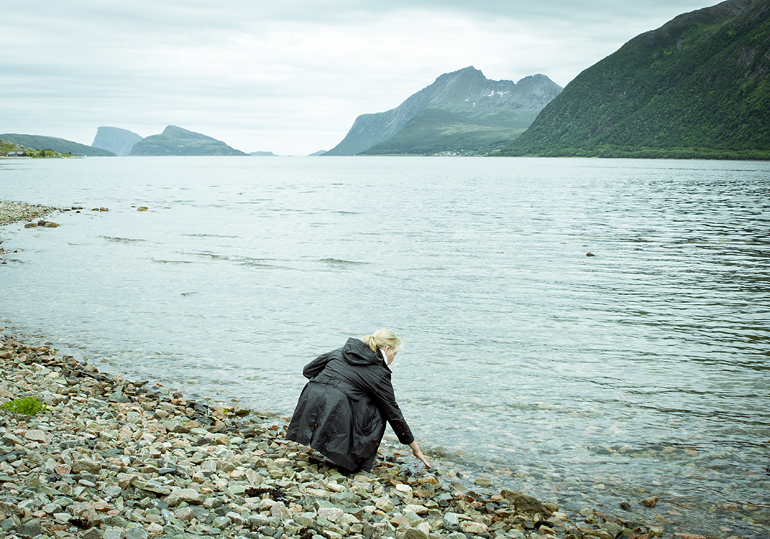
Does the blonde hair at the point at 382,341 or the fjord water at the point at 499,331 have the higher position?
the blonde hair at the point at 382,341

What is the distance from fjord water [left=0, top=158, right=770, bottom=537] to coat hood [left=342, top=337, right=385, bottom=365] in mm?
3125

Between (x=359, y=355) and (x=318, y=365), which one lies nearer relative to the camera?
(x=359, y=355)

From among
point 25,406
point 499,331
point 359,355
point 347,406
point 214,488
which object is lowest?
point 214,488

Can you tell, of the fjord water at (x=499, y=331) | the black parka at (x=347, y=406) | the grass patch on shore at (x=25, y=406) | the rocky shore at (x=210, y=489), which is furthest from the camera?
the fjord water at (x=499, y=331)

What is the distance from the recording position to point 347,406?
8695 mm

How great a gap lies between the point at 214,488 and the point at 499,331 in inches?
477

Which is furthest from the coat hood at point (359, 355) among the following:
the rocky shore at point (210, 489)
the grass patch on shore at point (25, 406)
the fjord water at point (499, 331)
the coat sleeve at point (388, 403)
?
the grass patch on shore at point (25, 406)

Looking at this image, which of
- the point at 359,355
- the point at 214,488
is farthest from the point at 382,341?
the point at 214,488

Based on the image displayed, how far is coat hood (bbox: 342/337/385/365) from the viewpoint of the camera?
8.78 metres

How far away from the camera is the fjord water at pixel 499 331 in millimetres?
10523

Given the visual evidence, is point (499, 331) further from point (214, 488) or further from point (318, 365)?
point (214, 488)

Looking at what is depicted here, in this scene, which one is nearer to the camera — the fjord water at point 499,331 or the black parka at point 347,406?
the black parka at point 347,406

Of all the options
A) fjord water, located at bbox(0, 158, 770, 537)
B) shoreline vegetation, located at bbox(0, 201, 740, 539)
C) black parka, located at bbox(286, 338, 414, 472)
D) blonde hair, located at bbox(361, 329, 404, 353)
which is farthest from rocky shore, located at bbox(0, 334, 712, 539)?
blonde hair, located at bbox(361, 329, 404, 353)

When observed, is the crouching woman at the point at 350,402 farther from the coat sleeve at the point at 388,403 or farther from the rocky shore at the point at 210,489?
the rocky shore at the point at 210,489
